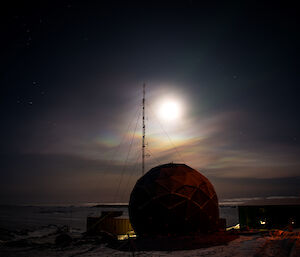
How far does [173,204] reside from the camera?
46.7 feet

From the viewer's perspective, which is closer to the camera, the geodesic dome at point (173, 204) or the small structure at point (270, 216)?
the geodesic dome at point (173, 204)

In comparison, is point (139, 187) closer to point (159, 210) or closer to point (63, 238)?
point (159, 210)

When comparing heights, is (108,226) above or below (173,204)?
below

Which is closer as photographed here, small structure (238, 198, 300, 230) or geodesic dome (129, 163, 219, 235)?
geodesic dome (129, 163, 219, 235)

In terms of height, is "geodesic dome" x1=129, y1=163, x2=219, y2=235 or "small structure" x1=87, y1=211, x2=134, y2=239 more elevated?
"geodesic dome" x1=129, y1=163, x2=219, y2=235

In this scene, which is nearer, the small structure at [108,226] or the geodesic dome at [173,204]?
the geodesic dome at [173,204]

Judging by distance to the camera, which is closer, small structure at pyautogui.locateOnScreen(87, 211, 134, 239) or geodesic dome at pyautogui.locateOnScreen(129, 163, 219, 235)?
geodesic dome at pyautogui.locateOnScreen(129, 163, 219, 235)

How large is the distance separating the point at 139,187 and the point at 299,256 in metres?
9.79

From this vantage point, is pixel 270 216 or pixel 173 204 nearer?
pixel 173 204

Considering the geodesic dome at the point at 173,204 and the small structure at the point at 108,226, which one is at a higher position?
the geodesic dome at the point at 173,204

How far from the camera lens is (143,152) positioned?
24.2m

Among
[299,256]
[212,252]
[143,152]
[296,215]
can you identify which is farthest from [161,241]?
[296,215]

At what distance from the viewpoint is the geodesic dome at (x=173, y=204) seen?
46.1 feet

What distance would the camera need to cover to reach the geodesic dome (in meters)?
14.1
